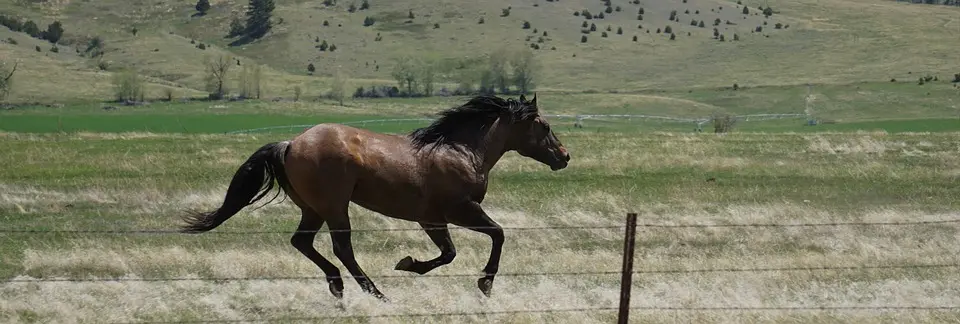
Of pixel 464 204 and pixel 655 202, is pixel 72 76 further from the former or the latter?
pixel 464 204

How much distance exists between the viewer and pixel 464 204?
1159 centimetres

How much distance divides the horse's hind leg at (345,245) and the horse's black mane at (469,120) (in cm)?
118

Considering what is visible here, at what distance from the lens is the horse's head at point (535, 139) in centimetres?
1268

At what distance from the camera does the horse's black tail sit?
1130 cm

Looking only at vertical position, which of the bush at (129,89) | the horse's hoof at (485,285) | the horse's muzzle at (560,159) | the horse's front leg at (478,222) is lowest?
the bush at (129,89)

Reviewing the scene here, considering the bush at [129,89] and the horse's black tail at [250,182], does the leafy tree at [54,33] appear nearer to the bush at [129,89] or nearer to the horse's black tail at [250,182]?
the bush at [129,89]

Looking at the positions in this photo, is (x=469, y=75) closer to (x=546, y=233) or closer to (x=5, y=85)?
(x=5, y=85)

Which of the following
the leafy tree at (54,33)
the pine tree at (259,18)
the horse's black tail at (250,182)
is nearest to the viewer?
the horse's black tail at (250,182)

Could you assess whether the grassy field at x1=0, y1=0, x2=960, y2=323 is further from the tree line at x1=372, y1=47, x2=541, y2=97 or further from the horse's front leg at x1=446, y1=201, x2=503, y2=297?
the tree line at x1=372, y1=47, x2=541, y2=97

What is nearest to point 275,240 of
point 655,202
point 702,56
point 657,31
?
point 655,202

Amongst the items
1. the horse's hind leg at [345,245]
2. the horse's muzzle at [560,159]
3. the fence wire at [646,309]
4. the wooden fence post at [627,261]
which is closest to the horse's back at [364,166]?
the horse's hind leg at [345,245]

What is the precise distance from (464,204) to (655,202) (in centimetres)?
951

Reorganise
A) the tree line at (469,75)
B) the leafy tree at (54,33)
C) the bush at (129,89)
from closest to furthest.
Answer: the bush at (129,89) < the tree line at (469,75) < the leafy tree at (54,33)

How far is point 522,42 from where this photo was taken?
434ft
